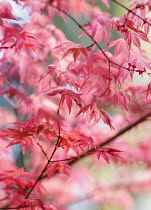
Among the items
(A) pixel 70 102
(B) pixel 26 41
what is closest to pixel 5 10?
(B) pixel 26 41

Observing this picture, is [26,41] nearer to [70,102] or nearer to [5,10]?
[5,10]

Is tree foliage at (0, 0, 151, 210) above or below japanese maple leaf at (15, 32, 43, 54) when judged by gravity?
below

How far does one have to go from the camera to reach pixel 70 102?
81 cm

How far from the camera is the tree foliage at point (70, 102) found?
33.6 inches

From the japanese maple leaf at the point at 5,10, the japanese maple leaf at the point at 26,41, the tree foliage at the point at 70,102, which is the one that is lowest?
the tree foliage at the point at 70,102

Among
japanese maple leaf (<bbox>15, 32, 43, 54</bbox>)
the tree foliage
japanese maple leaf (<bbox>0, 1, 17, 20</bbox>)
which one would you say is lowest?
the tree foliage

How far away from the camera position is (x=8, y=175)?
1063 millimetres

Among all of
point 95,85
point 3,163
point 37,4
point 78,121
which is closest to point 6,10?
point 37,4

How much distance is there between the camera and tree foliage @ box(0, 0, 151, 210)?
0.85 m

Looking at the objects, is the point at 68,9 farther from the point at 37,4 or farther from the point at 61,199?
the point at 61,199

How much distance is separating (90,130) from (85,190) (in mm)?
541

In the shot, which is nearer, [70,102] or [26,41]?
[70,102]

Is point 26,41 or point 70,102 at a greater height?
point 26,41

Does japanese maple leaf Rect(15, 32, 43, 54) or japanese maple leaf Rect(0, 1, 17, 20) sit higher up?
japanese maple leaf Rect(0, 1, 17, 20)
